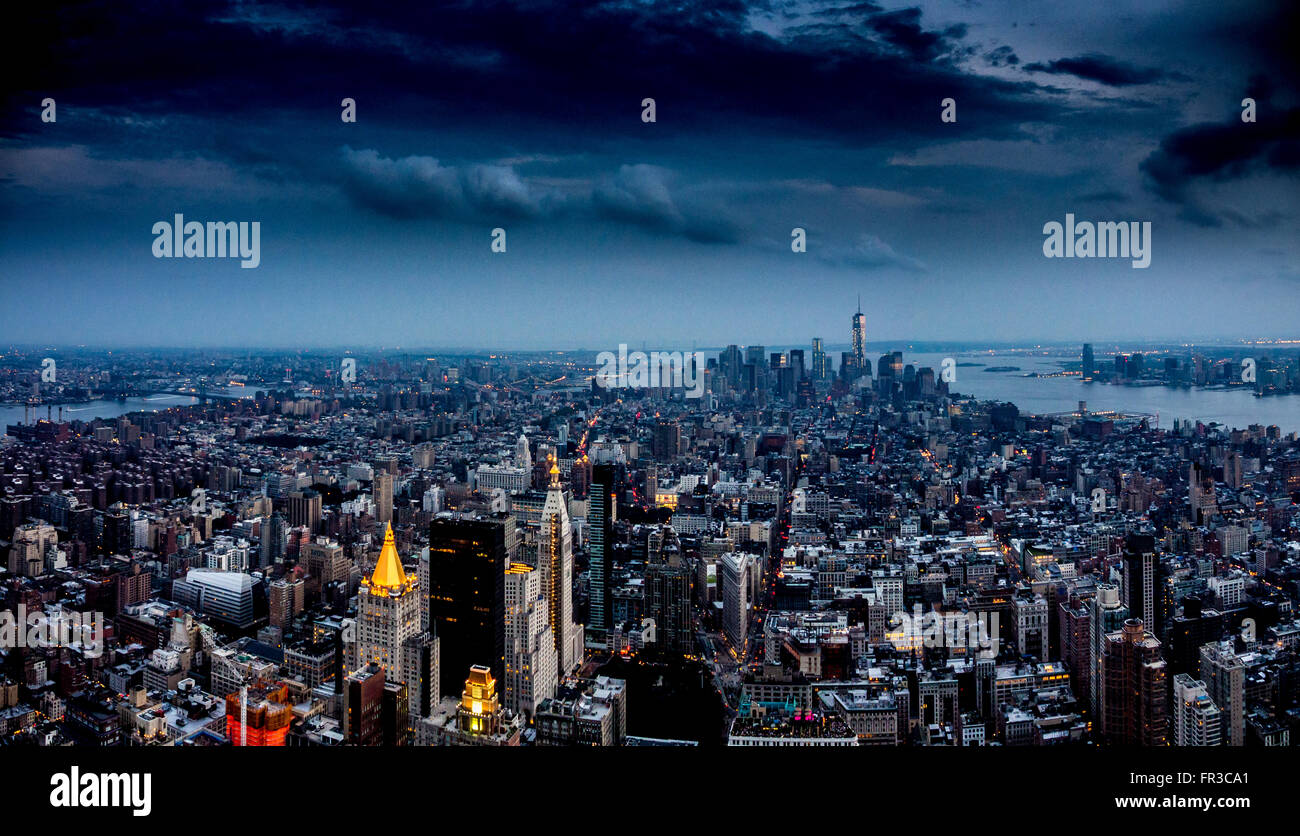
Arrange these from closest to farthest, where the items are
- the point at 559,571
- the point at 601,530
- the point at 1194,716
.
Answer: the point at 1194,716 < the point at 559,571 < the point at 601,530

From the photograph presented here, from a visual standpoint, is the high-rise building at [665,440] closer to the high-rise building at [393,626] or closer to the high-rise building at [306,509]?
the high-rise building at [393,626]

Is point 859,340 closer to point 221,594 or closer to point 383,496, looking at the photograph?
point 383,496

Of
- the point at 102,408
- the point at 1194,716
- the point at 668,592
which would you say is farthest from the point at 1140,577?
the point at 102,408

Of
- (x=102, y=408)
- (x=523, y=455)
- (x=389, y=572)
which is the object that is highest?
(x=102, y=408)

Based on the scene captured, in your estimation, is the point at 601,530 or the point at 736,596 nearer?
the point at 736,596

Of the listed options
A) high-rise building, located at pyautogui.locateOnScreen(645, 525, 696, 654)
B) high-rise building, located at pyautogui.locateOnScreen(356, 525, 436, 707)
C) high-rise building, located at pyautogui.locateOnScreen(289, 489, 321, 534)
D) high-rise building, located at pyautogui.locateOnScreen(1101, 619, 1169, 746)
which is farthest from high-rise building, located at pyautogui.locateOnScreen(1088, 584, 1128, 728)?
high-rise building, located at pyautogui.locateOnScreen(289, 489, 321, 534)

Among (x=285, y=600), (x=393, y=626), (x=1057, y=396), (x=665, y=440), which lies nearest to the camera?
(x=393, y=626)

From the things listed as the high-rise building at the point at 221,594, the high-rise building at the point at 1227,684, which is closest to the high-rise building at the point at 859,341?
the high-rise building at the point at 1227,684
